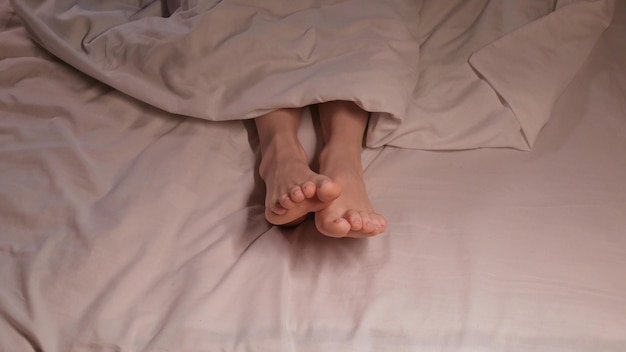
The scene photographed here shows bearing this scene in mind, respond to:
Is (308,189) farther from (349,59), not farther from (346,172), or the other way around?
(349,59)

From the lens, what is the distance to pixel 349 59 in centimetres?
97

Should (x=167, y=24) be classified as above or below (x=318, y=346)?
above

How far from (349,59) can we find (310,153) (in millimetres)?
151

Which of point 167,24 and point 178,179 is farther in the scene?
point 167,24

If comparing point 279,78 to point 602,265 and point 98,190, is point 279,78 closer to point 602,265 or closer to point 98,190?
point 98,190

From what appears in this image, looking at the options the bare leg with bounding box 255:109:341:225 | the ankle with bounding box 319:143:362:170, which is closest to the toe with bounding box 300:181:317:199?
the bare leg with bounding box 255:109:341:225

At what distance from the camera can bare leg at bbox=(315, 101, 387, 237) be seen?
771mm

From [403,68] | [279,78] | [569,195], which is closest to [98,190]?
[279,78]

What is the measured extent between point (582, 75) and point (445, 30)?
240mm

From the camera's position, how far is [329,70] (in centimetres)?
95

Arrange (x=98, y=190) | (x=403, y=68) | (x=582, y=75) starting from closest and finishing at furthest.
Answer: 1. (x=98, y=190)
2. (x=403, y=68)
3. (x=582, y=75)

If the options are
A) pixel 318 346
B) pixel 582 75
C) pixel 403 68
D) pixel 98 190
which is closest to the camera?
pixel 318 346

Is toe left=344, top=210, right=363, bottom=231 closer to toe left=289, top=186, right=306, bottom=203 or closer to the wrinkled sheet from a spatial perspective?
toe left=289, top=186, right=306, bottom=203

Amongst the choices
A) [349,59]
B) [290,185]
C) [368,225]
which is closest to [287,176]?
[290,185]
